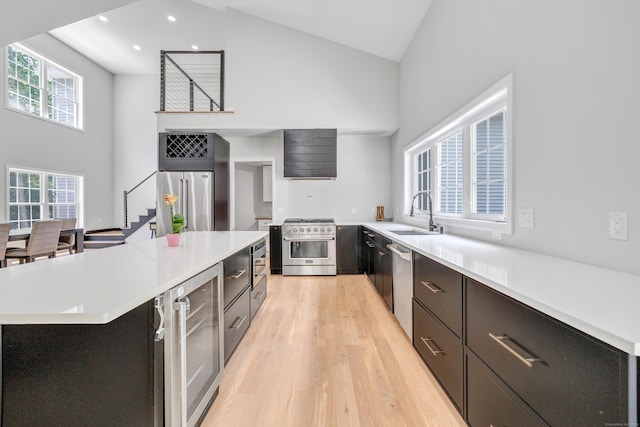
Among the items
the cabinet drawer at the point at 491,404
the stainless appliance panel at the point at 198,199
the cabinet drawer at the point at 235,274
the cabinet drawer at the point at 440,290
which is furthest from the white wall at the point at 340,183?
the cabinet drawer at the point at 491,404

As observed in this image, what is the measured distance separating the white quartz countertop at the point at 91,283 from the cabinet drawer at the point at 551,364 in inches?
52.1

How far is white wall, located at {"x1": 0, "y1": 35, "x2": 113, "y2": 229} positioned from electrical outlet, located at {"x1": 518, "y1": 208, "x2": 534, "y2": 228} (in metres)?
8.26

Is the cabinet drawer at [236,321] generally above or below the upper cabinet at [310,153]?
below

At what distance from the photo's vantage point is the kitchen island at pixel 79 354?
2.83 ft

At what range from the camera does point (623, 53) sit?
1143mm

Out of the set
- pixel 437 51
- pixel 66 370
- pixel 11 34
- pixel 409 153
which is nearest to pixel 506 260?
pixel 66 370

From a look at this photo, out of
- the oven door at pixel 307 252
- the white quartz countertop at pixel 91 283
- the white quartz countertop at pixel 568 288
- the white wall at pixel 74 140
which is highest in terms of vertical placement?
the white wall at pixel 74 140

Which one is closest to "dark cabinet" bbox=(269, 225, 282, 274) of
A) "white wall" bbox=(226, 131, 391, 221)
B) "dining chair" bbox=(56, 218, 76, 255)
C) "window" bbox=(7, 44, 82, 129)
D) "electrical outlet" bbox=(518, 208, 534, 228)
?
"white wall" bbox=(226, 131, 391, 221)

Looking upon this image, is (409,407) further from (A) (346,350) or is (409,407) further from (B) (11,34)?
(B) (11,34)

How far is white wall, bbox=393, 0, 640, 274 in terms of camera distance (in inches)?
44.9

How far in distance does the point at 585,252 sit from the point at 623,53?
0.87m

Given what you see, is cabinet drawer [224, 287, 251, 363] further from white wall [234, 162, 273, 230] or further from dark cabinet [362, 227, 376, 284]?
white wall [234, 162, 273, 230]

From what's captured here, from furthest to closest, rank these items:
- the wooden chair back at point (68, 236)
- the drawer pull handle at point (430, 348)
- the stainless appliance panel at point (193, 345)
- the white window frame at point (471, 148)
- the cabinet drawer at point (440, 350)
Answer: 1. the wooden chair back at point (68, 236)
2. the white window frame at point (471, 148)
3. the drawer pull handle at point (430, 348)
4. the cabinet drawer at point (440, 350)
5. the stainless appliance panel at point (193, 345)

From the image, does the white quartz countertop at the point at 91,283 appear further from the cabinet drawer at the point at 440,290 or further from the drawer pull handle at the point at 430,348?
the drawer pull handle at the point at 430,348
